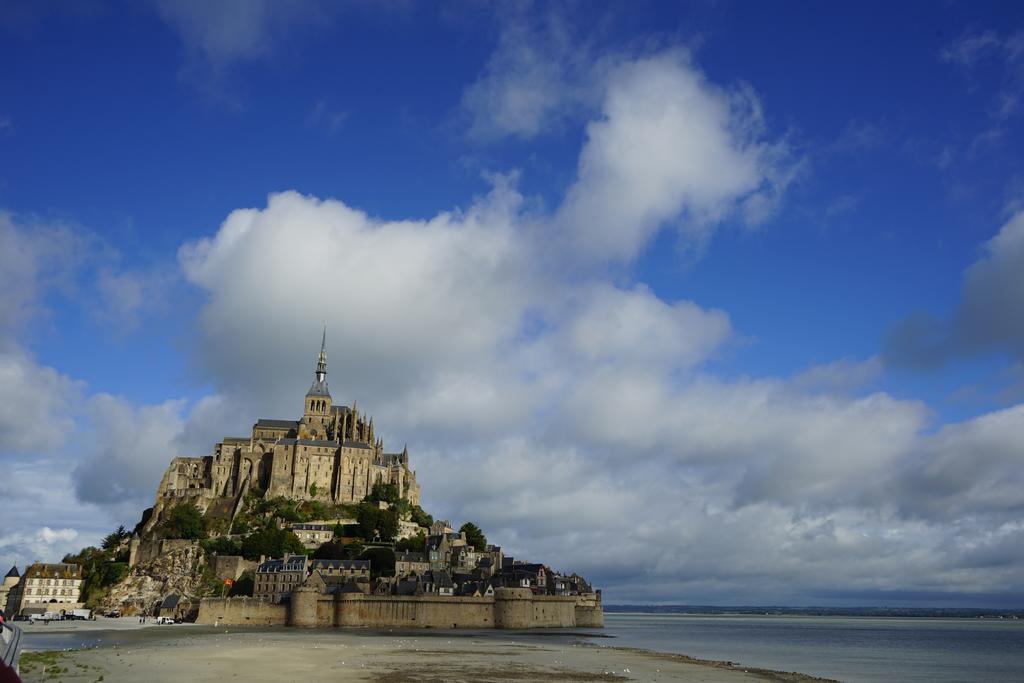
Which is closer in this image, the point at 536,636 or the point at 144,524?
the point at 536,636

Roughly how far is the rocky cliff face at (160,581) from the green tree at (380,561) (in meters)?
17.6

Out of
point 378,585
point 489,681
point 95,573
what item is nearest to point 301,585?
point 378,585

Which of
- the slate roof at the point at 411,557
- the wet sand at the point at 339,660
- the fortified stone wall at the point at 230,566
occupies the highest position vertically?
the slate roof at the point at 411,557

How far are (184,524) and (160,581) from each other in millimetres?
7823

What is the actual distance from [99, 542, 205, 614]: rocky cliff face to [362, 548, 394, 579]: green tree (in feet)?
57.8

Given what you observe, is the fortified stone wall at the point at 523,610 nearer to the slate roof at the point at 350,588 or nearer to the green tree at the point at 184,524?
the slate roof at the point at 350,588

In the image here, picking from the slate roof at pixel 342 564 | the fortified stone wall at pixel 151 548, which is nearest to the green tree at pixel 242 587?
the slate roof at pixel 342 564

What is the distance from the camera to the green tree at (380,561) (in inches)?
3425

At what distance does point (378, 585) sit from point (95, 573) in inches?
1378

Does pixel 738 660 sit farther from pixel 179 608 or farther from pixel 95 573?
pixel 95 573

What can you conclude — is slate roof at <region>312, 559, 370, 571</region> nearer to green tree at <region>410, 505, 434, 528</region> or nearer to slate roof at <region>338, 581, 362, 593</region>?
slate roof at <region>338, 581, 362, 593</region>

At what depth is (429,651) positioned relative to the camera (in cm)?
5147

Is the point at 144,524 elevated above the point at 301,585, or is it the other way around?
the point at 144,524

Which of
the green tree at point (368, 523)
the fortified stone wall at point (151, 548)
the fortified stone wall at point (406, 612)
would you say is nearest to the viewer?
the fortified stone wall at point (406, 612)
